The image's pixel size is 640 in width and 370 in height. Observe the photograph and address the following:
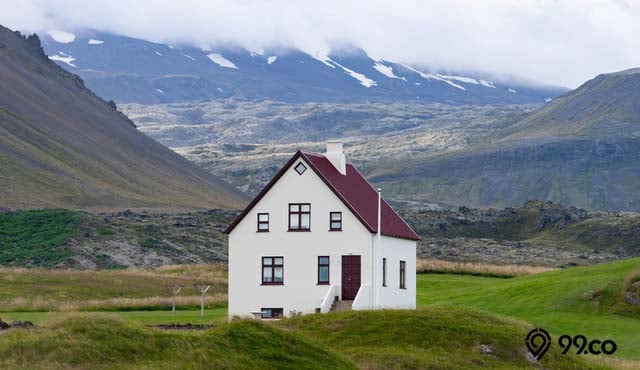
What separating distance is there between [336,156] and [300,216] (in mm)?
4961

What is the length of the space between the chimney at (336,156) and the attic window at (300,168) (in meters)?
3.35

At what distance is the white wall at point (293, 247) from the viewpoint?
63.0m

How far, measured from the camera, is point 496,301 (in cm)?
6894

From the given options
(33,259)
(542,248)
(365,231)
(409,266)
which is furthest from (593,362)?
(542,248)

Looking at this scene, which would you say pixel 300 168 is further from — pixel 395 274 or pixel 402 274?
pixel 402 274

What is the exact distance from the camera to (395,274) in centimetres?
6581

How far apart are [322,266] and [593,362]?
812 inches

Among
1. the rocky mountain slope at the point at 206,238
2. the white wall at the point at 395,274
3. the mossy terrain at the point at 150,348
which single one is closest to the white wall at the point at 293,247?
the white wall at the point at 395,274

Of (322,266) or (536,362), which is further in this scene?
(322,266)

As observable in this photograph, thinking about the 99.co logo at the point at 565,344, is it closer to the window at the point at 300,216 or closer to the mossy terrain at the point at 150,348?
the mossy terrain at the point at 150,348

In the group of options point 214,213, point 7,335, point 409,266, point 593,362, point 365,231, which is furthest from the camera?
point 214,213

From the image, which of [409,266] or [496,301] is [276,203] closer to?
[409,266]

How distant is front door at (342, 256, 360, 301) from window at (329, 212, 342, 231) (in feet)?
5.06

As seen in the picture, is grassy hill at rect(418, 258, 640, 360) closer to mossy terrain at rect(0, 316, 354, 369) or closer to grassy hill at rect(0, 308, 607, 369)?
grassy hill at rect(0, 308, 607, 369)
